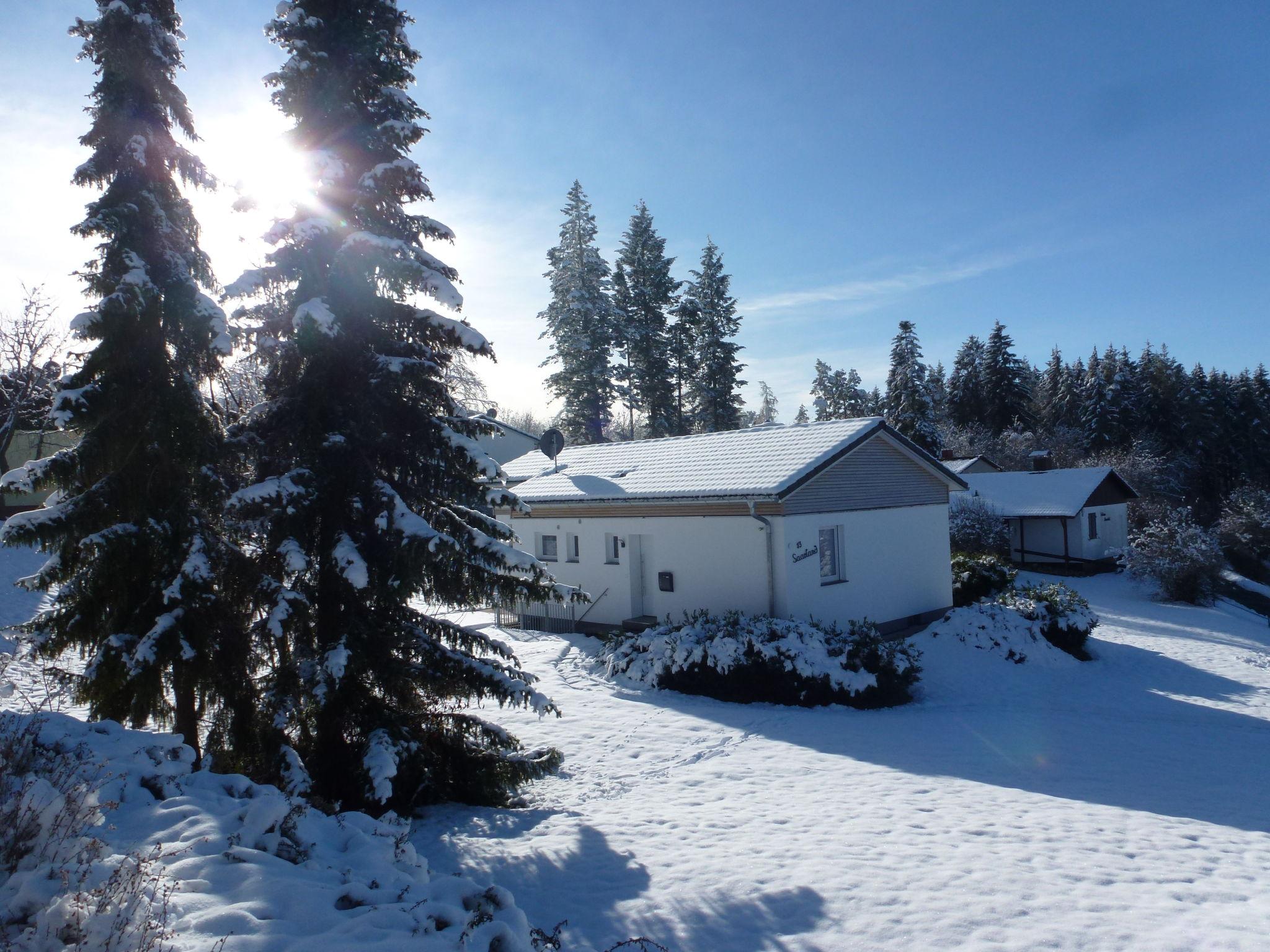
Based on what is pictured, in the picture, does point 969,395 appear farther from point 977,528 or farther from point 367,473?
point 367,473

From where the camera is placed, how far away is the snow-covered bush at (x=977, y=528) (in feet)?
112

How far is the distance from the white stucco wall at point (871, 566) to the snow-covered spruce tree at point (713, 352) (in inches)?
940

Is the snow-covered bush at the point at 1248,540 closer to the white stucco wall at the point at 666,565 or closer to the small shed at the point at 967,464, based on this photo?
the small shed at the point at 967,464

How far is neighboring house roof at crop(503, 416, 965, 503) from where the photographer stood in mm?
16547

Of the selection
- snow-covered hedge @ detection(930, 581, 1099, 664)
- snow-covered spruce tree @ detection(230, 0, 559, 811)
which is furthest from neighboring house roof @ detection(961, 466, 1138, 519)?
snow-covered spruce tree @ detection(230, 0, 559, 811)

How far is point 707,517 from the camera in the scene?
17.0m

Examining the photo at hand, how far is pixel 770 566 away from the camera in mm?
15984

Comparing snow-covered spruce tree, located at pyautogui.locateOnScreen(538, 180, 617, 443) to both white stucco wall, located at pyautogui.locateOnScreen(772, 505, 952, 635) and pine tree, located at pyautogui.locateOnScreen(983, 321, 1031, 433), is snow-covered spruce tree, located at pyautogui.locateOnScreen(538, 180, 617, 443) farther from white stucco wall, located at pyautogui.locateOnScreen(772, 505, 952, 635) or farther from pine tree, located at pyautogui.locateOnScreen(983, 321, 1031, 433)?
pine tree, located at pyautogui.locateOnScreen(983, 321, 1031, 433)

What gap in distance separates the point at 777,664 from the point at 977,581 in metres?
11.5

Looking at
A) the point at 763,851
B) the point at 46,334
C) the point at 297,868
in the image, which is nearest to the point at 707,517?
the point at 763,851

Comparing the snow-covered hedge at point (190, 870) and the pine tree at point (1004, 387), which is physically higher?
the pine tree at point (1004, 387)

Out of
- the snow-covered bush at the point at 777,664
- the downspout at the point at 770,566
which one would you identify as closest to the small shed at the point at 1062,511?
the downspout at the point at 770,566

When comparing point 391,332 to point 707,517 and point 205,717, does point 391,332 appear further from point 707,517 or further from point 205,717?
point 707,517

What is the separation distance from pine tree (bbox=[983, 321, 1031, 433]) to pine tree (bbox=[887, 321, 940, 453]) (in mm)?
17004
